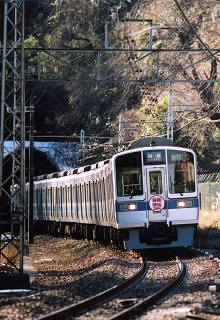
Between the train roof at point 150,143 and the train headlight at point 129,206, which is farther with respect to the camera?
the train roof at point 150,143

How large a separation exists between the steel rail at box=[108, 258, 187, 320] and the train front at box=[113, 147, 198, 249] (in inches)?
185

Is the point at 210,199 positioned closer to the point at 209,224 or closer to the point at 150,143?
the point at 209,224

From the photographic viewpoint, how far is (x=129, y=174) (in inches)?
772

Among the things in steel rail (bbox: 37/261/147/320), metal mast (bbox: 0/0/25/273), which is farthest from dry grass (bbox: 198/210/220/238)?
steel rail (bbox: 37/261/147/320)

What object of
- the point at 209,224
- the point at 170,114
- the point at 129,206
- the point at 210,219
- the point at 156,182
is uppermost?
the point at 170,114

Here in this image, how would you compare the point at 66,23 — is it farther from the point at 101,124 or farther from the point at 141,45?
the point at 101,124

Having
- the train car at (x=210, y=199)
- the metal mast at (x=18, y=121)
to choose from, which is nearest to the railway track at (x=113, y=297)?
the metal mast at (x=18, y=121)

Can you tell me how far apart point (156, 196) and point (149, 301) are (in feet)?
27.6

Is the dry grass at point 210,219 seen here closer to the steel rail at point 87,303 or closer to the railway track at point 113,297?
the railway track at point 113,297

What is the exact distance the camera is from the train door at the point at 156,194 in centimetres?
1912

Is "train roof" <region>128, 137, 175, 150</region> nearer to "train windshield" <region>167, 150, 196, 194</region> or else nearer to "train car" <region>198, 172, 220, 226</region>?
"train windshield" <region>167, 150, 196, 194</region>

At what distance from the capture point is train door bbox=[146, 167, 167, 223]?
19125 mm

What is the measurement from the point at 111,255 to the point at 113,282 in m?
5.86

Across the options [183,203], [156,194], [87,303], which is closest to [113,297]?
[87,303]
